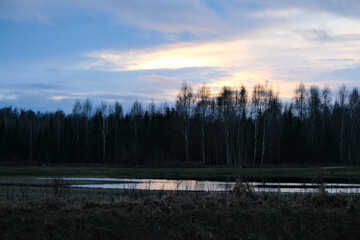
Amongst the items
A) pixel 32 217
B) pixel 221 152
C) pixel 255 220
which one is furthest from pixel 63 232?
pixel 221 152

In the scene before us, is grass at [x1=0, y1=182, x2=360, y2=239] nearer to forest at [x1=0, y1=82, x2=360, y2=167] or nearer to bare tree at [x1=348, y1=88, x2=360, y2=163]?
forest at [x1=0, y1=82, x2=360, y2=167]

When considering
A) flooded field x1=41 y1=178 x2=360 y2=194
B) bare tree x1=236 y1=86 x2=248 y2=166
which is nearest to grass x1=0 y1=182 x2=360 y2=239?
flooded field x1=41 y1=178 x2=360 y2=194

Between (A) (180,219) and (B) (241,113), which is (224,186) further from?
(B) (241,113)

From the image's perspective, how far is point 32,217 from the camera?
1100 centimetres

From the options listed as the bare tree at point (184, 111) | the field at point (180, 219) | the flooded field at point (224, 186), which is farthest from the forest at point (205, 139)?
→ the field at point (180, 219)

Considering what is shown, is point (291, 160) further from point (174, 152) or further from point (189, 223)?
point (189, 223)

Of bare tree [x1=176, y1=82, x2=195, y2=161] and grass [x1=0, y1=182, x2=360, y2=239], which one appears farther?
bare tree [x1=176, y1=82, x2=195, y2=161]

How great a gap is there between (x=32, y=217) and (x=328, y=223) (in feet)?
28.7

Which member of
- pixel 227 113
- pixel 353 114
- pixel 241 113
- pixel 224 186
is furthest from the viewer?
pixel 353 114

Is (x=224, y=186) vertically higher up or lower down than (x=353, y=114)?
lower down

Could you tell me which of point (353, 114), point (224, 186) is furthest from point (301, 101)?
point (224, 186)

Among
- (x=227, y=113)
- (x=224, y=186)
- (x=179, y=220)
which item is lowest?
(x=224, y=186)

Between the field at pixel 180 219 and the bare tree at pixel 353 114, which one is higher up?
the bare tree at pixel 353 114

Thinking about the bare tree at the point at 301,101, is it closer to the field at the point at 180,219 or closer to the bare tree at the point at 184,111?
the bare tree at the point at 184,111
